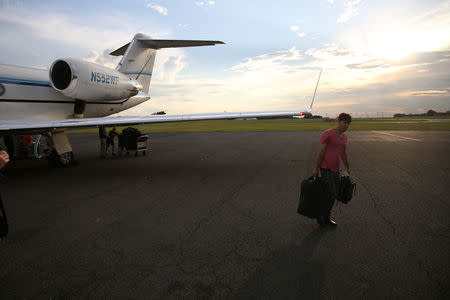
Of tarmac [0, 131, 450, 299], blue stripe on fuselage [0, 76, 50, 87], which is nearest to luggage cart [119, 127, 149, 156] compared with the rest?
blue stripe on fuselage [0, 76, 50, 87]

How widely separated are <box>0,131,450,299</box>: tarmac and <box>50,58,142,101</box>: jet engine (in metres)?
3.59

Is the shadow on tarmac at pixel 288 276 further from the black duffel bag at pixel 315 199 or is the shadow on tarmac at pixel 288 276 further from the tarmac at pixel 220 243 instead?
the black duffel bag at pixel 315 199

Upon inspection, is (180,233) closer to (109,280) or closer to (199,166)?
(109,280)

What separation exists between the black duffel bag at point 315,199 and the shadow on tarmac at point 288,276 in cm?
59

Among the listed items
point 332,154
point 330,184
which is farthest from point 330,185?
point 332,154

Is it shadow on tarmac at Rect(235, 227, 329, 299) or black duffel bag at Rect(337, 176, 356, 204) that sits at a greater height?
black duffel bag at Rect(337, 176, 356, 204)

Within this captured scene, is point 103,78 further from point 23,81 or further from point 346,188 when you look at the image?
point 346,188

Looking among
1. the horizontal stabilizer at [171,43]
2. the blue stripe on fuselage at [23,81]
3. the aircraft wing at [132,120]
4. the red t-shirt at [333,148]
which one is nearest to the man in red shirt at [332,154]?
the red t-shirt at [333,148]

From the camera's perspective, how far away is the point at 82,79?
9188 millimetres

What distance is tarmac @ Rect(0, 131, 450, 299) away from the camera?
275 centimetres

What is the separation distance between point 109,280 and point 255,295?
1482 mm

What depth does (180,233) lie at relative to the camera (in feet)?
13.3

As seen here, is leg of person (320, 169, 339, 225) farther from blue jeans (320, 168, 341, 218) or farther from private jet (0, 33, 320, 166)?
private jet (0, 33, 320, 166)

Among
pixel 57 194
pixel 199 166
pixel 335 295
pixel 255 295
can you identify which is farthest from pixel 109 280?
pixel 199 166
